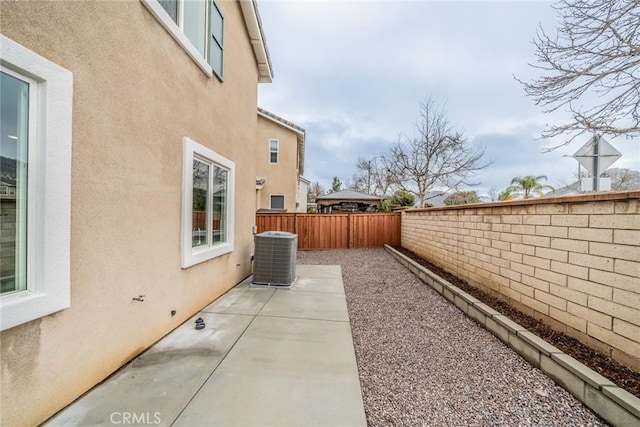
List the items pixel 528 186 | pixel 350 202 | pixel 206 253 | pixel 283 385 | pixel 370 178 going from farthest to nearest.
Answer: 1. pixel 370 178
2. pixel 350 202
3. pixel 528 186
4. pixel 206 253
5. pixel 283 385

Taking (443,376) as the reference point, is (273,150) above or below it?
above

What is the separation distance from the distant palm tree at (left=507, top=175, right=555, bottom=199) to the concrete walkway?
17836 millimetres

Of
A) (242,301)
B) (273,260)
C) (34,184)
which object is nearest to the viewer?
(34,184)

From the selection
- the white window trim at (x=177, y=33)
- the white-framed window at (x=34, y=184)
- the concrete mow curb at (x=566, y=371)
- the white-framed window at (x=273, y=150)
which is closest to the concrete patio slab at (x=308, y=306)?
the concrete mow curb at (x=566, y=371)

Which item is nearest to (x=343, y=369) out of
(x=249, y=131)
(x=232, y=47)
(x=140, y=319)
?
(x=140, y=319)

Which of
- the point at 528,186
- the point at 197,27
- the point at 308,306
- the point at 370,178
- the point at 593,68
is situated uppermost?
the point at 370,178

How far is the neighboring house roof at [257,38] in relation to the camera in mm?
5621

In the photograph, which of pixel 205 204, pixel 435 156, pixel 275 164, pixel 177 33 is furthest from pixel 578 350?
pixel 435 156

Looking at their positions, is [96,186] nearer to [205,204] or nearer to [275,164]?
[205,204]

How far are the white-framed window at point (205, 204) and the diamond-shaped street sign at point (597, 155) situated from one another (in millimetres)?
5951

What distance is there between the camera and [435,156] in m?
17.3

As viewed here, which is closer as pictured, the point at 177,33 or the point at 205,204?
the point at 177,33

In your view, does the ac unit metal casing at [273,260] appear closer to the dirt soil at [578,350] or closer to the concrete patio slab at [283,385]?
the concrete patio slab at [283,385]
